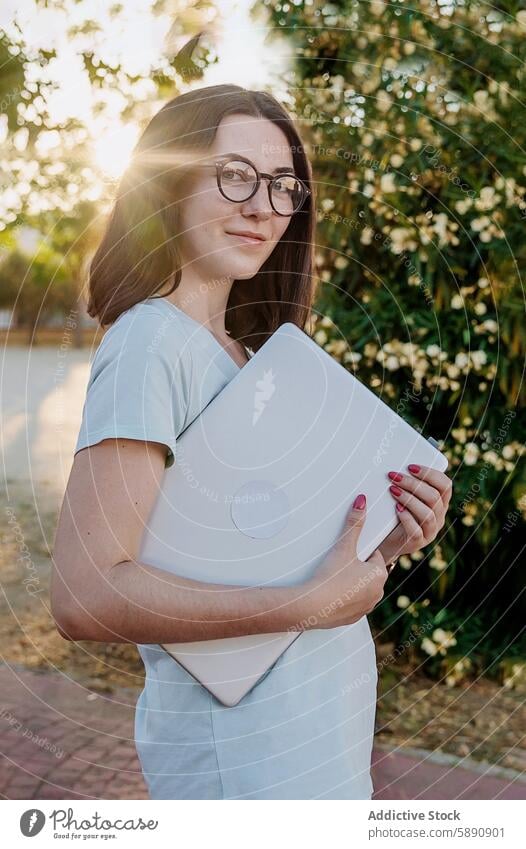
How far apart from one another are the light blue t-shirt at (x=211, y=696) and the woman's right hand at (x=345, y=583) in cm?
7

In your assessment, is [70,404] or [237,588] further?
[70,404]

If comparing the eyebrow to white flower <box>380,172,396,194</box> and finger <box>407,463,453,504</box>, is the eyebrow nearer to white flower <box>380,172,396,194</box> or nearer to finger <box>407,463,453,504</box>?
finger <box>407,463,453,504</box>

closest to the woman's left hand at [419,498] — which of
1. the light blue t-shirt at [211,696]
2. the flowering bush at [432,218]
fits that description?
the light blue t-shirt at [211,696]

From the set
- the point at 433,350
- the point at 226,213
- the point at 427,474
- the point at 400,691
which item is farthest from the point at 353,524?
the point at 400,691

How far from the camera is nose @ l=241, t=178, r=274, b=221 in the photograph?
1.22 m

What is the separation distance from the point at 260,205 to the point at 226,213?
0.05 m

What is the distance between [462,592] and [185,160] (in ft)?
8.10

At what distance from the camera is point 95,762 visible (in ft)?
10.1

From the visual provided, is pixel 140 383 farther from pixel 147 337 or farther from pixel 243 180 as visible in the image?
pixel 243 180

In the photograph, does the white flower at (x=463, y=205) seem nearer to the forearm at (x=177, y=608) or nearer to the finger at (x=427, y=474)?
the finger at (x=427, y=474)

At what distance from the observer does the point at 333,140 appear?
297cm

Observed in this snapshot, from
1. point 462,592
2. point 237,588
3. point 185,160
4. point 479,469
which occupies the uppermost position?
point 185,160
